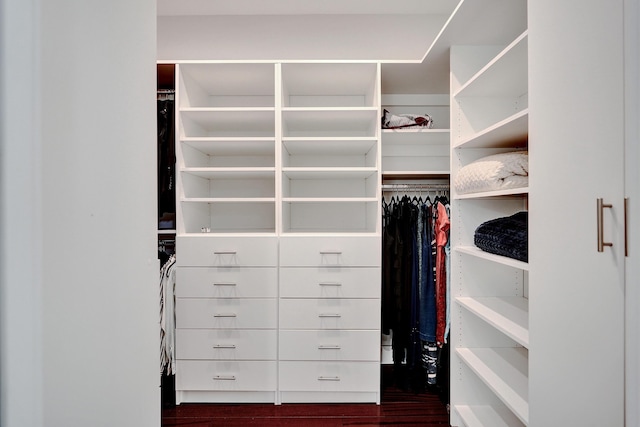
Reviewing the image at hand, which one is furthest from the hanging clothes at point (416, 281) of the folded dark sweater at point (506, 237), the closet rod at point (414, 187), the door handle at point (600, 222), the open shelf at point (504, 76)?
the door handle at point (600, 222)

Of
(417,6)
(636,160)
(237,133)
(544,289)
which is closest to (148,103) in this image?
(636,160)

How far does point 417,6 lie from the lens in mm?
2666

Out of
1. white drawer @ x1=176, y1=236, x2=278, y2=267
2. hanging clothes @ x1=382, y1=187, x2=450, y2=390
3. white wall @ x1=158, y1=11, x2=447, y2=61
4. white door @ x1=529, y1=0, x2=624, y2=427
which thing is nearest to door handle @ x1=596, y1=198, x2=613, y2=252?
white door @ x1=529, y1=0, x2=624, y2=427

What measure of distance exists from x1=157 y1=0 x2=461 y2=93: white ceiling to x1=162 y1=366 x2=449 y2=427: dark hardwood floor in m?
2.16

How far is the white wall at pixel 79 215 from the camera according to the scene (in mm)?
483

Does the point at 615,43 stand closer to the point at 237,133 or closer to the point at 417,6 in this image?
the point at 417,6

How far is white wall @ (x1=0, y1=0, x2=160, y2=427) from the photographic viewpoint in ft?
1.58

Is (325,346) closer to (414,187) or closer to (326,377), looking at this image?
(326,377)

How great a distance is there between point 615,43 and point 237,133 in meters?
2.32

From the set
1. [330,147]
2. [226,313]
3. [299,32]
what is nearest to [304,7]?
[299,32]

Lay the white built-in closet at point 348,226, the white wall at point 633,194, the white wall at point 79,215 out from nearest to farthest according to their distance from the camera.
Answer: the white wall at point 79,215 < the white wall at point 633,194 < the white built-in closet at point 348,226

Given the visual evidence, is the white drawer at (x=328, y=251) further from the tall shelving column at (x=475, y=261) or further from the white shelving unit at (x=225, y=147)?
the tall shelving column at (x=475, y=261)

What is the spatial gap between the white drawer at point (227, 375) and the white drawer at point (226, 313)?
0.78ft

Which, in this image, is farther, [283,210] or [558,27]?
[283,210]
